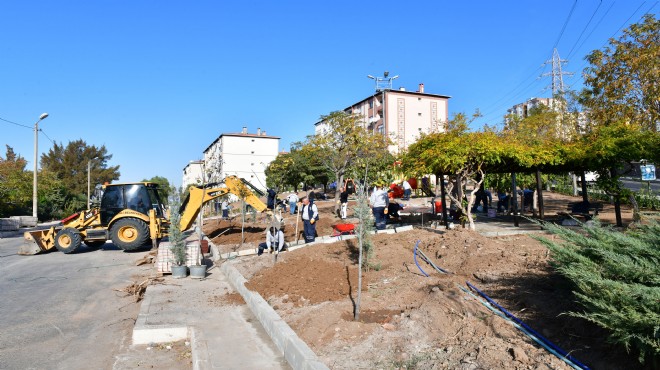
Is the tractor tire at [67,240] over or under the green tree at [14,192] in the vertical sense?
under

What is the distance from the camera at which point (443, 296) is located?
5.65m

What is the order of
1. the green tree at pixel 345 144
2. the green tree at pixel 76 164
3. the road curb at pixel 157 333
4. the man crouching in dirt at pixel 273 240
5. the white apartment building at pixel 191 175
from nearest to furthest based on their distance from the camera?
the road curb at pixel 157 333, the man crouching in dirt at pixel 273 240, the green tree at pixel 345 144, the white apartment building at pixel 191 175, the green tree at pixel 76 164

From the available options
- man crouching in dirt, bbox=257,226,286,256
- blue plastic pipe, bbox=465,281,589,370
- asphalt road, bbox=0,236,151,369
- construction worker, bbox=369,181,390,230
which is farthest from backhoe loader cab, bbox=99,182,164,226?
blue plastic pipe, bbox=465,281,589,370

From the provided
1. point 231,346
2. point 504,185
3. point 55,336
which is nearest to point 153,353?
point 231,346

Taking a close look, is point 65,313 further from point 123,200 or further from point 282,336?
point 123,200

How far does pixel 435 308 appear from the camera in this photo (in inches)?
210

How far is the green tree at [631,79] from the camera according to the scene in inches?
597

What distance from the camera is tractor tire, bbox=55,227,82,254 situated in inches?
603

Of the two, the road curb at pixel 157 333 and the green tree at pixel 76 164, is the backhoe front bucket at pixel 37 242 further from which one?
the green tree at pixel 76 164

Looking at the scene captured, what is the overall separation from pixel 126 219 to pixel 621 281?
14.6 meters

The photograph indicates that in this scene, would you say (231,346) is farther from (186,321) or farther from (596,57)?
(596,57)

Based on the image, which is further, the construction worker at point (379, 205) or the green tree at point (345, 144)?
the green tree at point (345, 144)

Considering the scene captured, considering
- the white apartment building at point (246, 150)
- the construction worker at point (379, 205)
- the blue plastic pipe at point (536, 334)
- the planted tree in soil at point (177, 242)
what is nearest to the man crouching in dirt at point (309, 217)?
the construction worker at point (379, 205)

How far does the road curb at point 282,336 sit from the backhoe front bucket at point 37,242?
1101 cm
